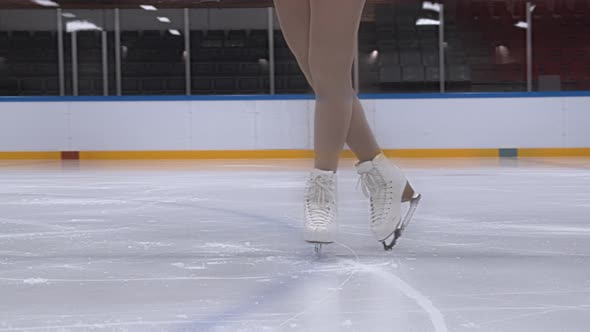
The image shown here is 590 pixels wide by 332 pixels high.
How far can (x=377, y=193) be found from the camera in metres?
1.65

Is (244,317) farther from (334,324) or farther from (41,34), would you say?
(41,34)

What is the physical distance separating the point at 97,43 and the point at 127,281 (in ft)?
38.2

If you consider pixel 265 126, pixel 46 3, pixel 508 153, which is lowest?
pixel 508 153

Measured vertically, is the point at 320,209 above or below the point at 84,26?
below

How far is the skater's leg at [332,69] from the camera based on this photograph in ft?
5.01

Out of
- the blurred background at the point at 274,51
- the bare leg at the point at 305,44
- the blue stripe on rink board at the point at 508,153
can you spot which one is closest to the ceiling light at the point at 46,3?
the blurred background at the point at 274,51

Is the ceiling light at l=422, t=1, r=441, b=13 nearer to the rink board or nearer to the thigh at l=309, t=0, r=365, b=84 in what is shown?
the rink board

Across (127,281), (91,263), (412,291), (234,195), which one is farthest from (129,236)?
(234,195)

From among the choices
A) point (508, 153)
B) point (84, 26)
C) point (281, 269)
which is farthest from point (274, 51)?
point (281, 269)

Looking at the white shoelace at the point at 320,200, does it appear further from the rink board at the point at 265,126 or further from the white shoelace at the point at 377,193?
the rink board at the point at 265,126

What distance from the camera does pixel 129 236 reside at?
1.88m

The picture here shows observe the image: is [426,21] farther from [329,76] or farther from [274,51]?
[329,76]

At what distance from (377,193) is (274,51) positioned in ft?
34.7

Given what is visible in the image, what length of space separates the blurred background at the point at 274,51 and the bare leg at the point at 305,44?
369 inches
